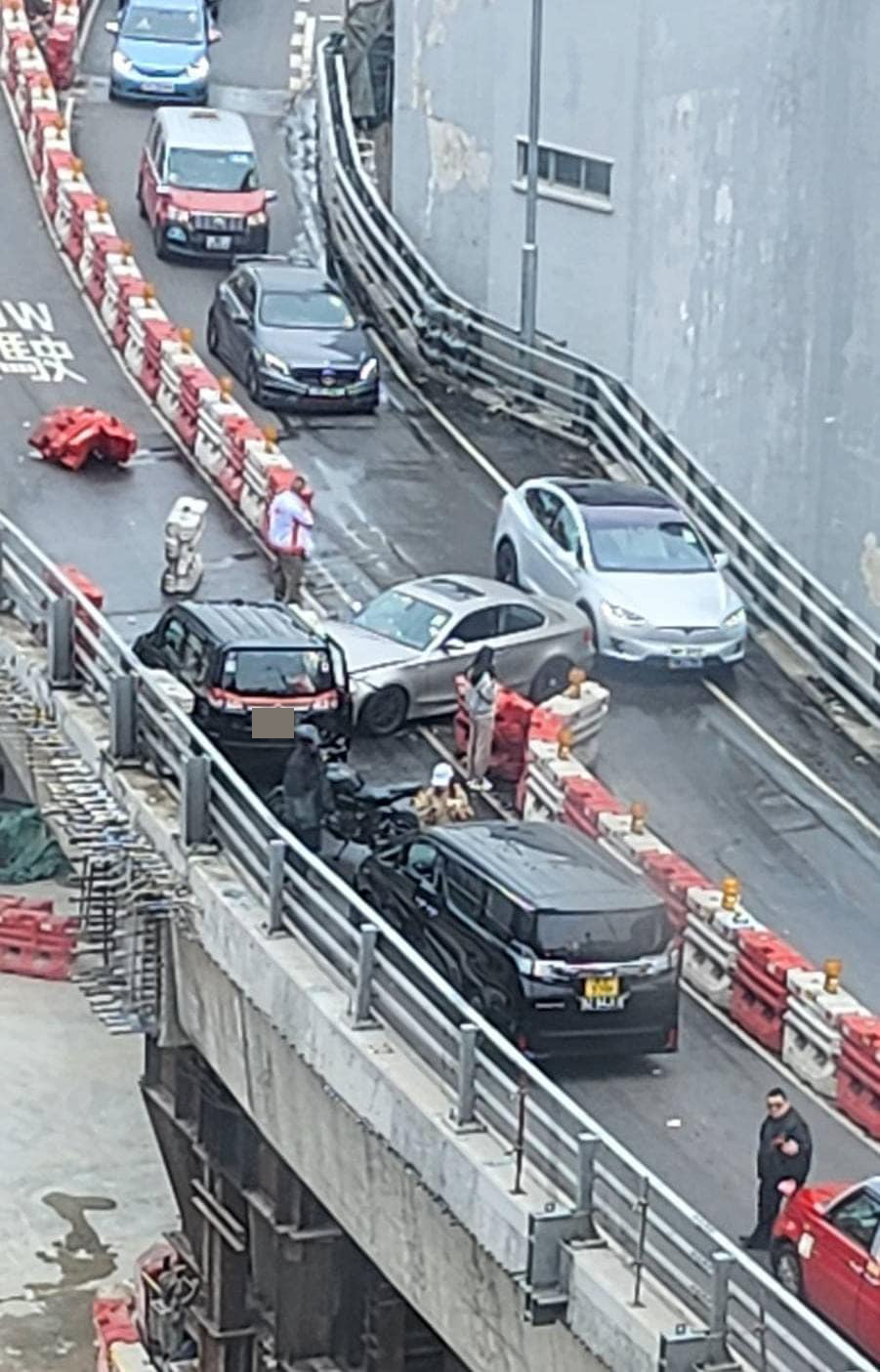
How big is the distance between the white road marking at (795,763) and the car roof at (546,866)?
6.81 metres

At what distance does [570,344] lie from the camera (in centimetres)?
4744

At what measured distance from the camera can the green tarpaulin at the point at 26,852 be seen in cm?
4512

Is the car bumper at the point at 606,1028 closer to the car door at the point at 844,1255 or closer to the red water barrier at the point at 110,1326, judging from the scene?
the car door at the point at 844,1255

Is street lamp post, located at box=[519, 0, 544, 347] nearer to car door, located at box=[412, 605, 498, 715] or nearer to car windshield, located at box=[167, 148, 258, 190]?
car windshield, located at box=[167, 148, 258, 190]

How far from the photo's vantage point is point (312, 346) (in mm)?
44219

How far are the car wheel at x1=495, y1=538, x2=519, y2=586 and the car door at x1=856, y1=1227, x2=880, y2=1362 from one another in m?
17.7

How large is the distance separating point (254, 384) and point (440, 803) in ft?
51.2

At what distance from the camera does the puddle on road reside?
111ft

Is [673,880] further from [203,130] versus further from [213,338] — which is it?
[203,130]

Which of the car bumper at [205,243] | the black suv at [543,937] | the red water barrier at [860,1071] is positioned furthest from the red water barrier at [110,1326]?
the car bumper at [205,243]

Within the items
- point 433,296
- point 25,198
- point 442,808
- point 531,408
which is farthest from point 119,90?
point 442,808

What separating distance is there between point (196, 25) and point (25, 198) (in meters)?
9.36

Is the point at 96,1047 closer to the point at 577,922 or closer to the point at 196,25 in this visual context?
the point at 577,922

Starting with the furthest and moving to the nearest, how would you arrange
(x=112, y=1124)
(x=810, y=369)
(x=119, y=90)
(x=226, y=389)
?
(x=119, y=90) < (x=810, y=369) < (x=226, y=389) < (x=112, y=1124)
